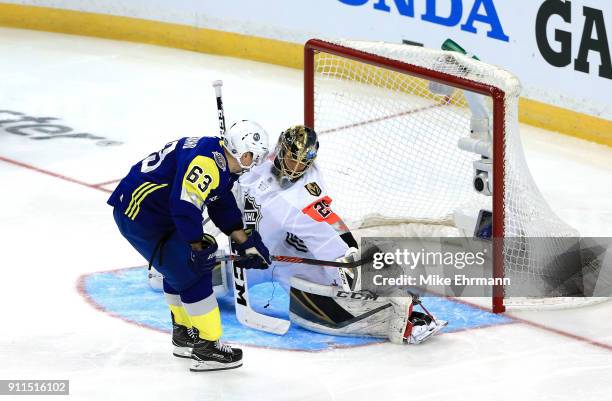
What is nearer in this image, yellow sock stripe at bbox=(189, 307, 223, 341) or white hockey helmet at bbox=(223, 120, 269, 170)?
white hockey helmet at bbox=(223, 120, 269, 170)

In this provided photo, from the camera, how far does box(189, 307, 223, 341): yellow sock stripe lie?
4.55 meters

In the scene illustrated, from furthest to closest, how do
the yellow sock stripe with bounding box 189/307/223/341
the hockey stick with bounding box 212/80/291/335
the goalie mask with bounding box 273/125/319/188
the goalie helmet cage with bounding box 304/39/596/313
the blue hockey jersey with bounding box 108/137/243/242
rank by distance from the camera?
the goalie helmet cage with bounding box 304/39/596/313 → the hockey stick with bounding box 212/80/291/335 → the goalie mask with bounding box 273/125/319/188 → the yellow sock stripe with bounding box 189/307/223/341 → the blue hockey jersey with bounding box 108/137/243/242

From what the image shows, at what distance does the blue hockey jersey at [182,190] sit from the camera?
4.29 m

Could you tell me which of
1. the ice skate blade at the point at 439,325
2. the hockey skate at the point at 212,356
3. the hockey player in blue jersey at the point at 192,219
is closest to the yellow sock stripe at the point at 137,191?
the hockey player in blue jersey at the point at 192,219

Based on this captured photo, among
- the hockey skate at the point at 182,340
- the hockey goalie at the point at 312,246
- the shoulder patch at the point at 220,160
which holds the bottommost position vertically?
the hockey skate at the point at 182,340

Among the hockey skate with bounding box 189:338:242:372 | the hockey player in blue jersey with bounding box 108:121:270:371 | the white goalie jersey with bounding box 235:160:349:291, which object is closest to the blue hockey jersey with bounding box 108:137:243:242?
the hockey player in blue jersey with bounding box 108:121:270:371

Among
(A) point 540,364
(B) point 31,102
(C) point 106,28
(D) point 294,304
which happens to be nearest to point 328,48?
(D) point 294,304

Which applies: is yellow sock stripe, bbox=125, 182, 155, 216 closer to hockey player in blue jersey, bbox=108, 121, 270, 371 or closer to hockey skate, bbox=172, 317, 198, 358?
hockey player in blue jersey, bbox=108, 121, 270, 371

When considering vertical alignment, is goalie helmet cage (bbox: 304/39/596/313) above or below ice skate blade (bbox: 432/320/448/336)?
above

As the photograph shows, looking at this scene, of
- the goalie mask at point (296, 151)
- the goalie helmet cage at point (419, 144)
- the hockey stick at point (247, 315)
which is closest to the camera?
the goalie mask at point (296, 151)

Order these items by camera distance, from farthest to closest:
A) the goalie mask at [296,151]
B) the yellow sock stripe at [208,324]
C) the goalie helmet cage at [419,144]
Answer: the goalie helmet cage at [419,144], the goalie mask at [296,151], the yellow sock stripe at [208,324]

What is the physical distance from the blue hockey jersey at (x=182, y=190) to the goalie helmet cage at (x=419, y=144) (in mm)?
1154

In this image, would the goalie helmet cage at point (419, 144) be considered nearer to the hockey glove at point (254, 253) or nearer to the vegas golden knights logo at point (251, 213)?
the vegas golden knights logo at point (251, 213)

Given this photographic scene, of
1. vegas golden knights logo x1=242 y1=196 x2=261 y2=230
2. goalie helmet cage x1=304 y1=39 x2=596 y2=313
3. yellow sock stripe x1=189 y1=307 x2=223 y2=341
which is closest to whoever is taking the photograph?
yellow sock stripe x1=189 y1=307 x2=223 y2=341
